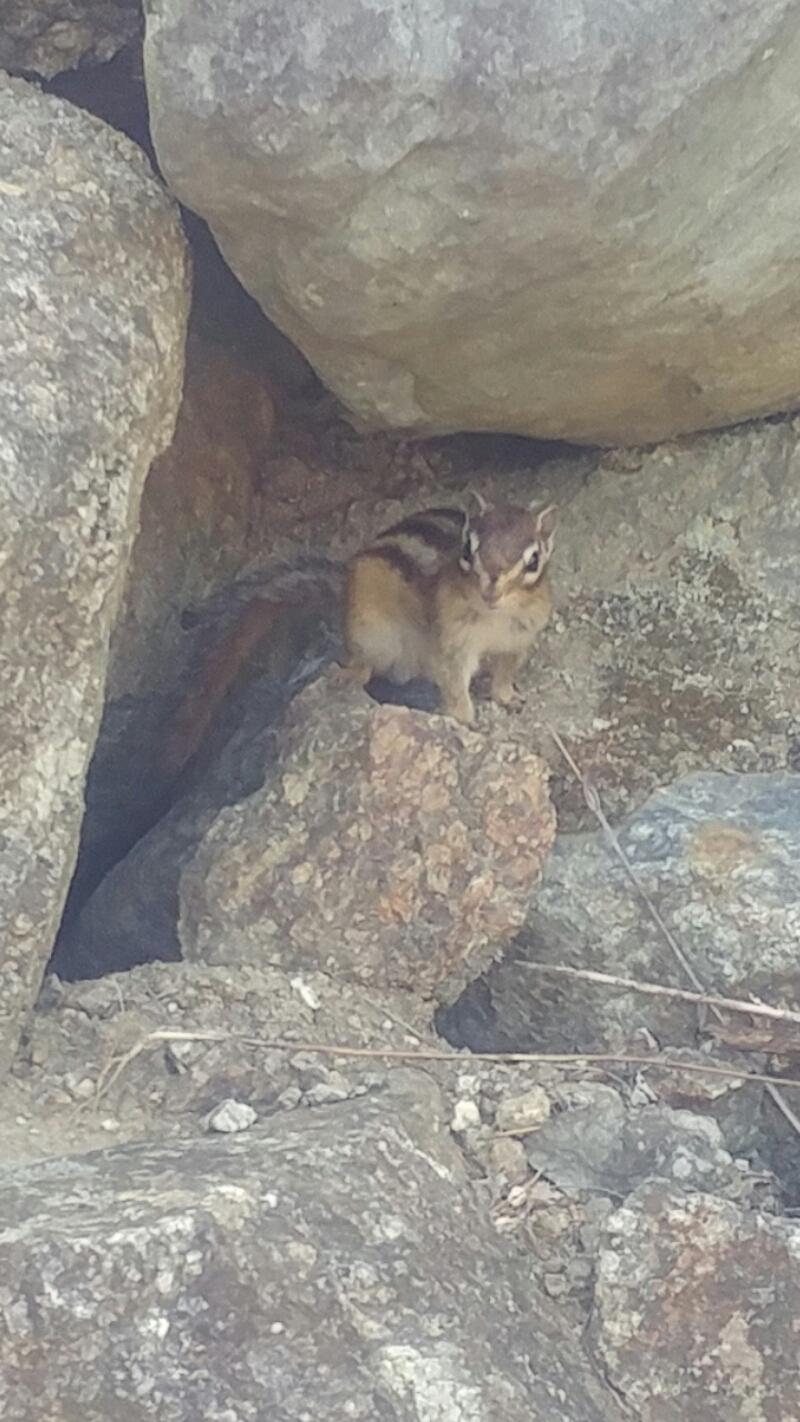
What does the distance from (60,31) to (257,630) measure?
1.46 metres

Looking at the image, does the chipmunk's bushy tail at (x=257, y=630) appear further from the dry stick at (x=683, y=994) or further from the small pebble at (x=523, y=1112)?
the small pebble at (x=523, y=1112)

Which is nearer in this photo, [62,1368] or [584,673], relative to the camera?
[62,1368]

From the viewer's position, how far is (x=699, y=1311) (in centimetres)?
224

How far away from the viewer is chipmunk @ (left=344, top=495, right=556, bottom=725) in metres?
3.83

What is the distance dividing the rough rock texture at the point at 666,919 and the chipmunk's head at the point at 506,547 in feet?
2.21

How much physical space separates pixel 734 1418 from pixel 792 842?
137 centimetres

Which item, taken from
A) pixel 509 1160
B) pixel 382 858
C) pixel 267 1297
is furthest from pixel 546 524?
pixel 267 1297

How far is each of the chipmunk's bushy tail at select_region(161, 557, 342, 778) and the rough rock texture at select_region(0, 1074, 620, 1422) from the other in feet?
5.77

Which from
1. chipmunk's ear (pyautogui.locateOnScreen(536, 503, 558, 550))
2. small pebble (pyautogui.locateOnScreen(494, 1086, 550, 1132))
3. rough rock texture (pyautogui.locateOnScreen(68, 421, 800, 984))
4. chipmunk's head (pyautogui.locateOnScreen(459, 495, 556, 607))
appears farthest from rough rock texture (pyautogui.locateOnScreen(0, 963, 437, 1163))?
chipmunk's ear (pyautogui.locateOnScreen(536, 503, 558, 550))

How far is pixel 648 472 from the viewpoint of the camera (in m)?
3.90

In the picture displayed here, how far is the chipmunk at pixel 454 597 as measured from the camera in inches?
151

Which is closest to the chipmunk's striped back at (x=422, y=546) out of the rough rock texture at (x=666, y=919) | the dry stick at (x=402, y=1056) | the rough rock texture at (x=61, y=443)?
the rough rock texture at (x=666, y=919)

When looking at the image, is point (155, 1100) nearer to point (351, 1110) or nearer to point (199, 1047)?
point (199, 1047)

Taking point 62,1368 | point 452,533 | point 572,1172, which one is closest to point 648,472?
point 452,533
